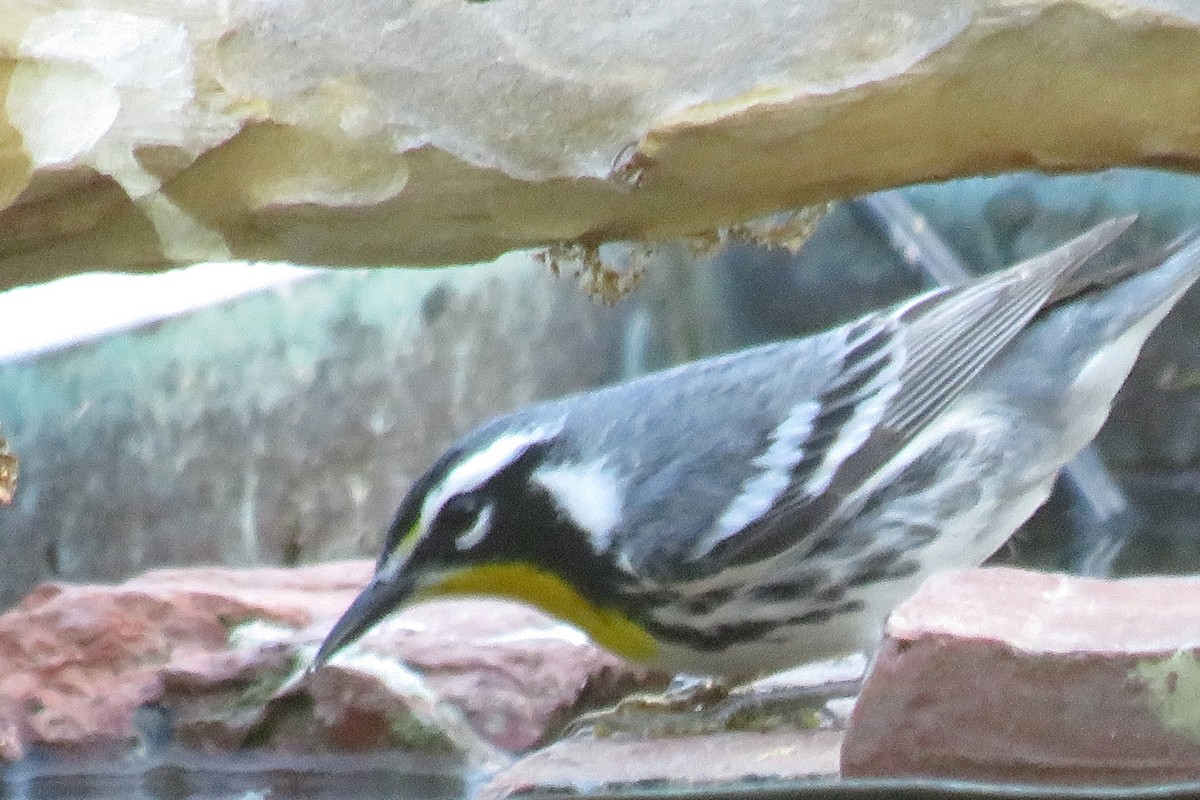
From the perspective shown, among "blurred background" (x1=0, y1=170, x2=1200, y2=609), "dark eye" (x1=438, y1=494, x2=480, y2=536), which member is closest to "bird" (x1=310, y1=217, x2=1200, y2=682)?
"dark eye" (x1=438, y1=494, x2=480, y2=536)

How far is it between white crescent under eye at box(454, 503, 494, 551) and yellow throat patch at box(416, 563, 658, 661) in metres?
0.04

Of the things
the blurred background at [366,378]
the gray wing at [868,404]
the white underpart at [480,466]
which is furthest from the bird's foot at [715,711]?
the blurred background at [366,378]

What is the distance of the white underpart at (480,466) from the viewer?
79.8 inches

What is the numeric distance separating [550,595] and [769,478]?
0.30 metres

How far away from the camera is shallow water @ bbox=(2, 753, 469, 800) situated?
195 centimetres

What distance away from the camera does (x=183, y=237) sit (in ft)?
6.17

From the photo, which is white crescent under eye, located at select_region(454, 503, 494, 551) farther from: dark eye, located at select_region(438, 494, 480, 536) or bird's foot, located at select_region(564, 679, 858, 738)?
bird's foot, located at select_region(564, 679, 858, 738)

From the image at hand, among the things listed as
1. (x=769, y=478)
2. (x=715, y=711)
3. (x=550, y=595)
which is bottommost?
(x=715, y=711)

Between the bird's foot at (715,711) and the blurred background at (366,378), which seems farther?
the blurred background at (366,378)

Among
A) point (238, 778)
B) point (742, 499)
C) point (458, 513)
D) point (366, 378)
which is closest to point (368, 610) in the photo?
point (458, 513)

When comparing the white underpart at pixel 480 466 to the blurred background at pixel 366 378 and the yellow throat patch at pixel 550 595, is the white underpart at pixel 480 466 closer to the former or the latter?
Result: the yellow throat patch at pixel 550 595

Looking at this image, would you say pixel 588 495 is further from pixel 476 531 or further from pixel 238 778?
pixel 238 778

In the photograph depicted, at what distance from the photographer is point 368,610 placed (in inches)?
79.6

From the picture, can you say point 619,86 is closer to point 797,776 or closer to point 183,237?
point 183,237
